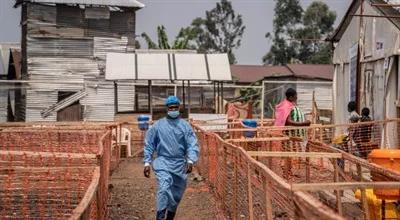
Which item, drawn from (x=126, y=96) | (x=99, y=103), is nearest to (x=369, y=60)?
(x=99, y=103)

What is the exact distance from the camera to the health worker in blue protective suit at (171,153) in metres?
8.31

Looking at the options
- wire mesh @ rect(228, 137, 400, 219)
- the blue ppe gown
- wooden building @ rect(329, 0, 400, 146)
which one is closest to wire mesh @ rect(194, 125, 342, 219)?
wire mesh @ rect(228, 137, 400, 219)

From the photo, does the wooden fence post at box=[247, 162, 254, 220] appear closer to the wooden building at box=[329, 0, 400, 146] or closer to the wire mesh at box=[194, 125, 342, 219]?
the wire mesh at box=[194, 125, 342, 219]

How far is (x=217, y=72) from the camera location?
25.3 m

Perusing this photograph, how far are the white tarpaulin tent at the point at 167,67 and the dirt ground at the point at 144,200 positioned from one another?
9853 mm

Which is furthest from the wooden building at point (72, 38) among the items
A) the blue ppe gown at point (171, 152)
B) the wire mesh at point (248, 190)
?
the blue ppe gown at point (171, 152)

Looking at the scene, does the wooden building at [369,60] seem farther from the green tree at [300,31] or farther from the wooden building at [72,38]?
the green tree at [300,31]

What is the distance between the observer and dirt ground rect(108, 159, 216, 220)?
1016 cm

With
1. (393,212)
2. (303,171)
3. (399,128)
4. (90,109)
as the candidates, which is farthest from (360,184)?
(90,109)

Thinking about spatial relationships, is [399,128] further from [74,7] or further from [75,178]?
[74,7]

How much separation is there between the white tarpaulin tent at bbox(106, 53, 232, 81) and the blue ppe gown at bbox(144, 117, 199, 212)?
16.1m

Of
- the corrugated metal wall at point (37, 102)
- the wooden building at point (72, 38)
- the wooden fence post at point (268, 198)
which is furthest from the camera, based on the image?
the wooden building at point (72, 38)

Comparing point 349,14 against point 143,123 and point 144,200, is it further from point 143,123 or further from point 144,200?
point 144,200

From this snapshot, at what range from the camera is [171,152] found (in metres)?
8.37
